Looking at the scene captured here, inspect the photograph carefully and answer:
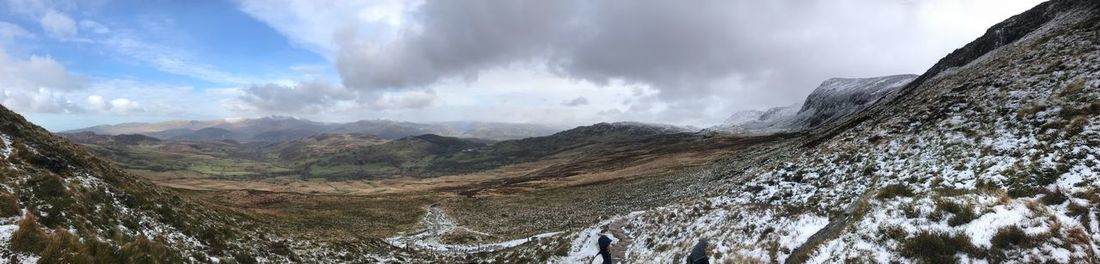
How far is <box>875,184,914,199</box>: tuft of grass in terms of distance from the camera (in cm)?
1623

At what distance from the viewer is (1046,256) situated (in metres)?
10.4

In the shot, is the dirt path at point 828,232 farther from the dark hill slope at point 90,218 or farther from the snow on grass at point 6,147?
the snow on grass at point 6,147

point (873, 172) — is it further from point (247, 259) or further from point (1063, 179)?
point (247, 259)

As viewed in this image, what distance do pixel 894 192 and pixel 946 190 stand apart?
1387 millimetres

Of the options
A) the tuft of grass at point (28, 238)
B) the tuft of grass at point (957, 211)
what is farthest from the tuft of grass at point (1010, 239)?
the tuft of grass at point (28, 238)

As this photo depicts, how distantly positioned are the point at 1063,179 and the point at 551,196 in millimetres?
66211

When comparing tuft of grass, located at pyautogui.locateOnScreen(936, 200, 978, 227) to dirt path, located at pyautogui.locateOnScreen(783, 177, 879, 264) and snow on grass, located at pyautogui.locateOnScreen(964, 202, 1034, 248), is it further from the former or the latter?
dirt path, located at pyautogui.locateOnScreen(783, 177, 879, 264)

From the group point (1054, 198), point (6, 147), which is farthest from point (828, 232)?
point (6, 147)

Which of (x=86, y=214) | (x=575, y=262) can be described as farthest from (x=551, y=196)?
(x=86, y=214)

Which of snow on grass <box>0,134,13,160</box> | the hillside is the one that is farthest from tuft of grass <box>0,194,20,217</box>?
snow on grass <box>0,134,13,160</box>

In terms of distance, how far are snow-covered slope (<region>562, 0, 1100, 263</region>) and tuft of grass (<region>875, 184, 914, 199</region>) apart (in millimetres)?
86

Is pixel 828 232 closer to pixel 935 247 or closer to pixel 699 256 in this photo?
pixel 935 247

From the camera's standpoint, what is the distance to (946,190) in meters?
15.6

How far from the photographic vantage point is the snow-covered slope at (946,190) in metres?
11.9
